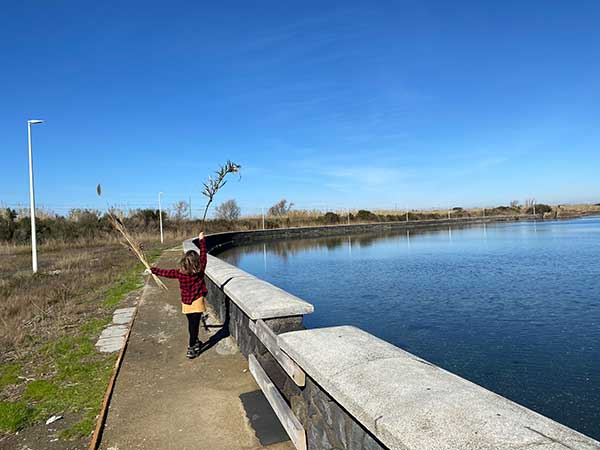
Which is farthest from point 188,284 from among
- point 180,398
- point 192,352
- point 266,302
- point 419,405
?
point 419,405

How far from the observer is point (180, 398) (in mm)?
4199

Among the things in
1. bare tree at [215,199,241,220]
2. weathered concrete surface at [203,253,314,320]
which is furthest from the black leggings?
bare tree at [215,199,241,220]

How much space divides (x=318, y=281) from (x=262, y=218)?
3564 cm

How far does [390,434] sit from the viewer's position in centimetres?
171

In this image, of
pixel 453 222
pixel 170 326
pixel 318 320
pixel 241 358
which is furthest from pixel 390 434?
pixel 453 222

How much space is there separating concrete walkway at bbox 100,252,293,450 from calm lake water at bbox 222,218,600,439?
305 cm

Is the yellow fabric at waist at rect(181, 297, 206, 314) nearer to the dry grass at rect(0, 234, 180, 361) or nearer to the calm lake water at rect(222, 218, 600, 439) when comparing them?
the dry grass at rect(0, 234, 180, 361)

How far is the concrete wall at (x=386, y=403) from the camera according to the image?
1.54 meters

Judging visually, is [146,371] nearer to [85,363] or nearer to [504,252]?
[85,363]

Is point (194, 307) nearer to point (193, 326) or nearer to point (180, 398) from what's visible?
point (193, 326)

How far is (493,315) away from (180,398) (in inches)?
261

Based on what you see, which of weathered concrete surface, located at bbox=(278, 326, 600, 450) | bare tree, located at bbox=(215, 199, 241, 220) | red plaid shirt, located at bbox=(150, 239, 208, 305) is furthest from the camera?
bare tree, located at bbox=(215, 199, 241, 220)

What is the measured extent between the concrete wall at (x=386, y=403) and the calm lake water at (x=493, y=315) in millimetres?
3131

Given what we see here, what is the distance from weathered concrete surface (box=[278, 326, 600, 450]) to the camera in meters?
1.51
